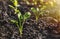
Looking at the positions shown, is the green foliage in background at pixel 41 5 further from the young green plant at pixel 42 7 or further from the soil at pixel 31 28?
the soil at pixel 31 28

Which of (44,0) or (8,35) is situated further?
(44,0)

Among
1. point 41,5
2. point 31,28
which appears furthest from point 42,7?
point 31,28

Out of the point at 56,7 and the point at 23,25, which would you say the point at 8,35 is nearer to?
the point at 23,25

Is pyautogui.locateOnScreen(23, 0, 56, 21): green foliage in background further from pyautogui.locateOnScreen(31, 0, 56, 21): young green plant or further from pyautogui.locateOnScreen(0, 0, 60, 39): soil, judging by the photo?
pyautogui.locateOnScreen(0, 0, 60, 39): soil

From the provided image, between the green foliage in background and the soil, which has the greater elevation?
the green foliage in background

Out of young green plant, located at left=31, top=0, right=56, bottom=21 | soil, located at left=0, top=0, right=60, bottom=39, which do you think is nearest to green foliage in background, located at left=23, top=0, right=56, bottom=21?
young green plant, located at left=31, top=0, right=56, bottom=21

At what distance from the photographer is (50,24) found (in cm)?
330

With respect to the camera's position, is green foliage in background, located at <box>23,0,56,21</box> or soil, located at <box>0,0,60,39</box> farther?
green foliage in background, located at <box>23,0,56,21</box>

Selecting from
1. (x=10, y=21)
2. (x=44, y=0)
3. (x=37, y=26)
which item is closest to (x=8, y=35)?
(x=10, y=21)

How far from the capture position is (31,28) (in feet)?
10.6

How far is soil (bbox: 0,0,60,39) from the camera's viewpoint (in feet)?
10.3

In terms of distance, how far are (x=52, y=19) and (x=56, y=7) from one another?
34 cm

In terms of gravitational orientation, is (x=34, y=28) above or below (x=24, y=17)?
below

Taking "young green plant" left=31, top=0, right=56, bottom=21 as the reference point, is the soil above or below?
below
